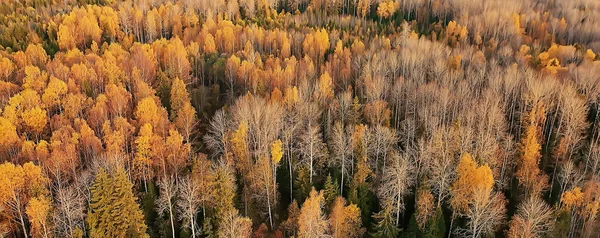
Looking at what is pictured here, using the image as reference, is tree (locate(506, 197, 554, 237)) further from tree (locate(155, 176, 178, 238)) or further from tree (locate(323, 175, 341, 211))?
tree (locate(155, 176, 178, 238))

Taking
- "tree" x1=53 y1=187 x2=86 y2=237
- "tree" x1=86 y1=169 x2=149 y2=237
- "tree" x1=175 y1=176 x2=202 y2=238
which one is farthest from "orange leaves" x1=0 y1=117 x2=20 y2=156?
"tree" x1=175 y1=176 x2=202 y2=238

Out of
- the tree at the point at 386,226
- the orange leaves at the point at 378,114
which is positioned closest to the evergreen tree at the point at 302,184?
the tree at the point at 386,226

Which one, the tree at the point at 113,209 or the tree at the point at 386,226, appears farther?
the tree at the point at 386,226

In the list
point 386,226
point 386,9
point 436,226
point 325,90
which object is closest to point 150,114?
point 325,90

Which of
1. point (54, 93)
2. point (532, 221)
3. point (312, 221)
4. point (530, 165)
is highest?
point (54, 93)

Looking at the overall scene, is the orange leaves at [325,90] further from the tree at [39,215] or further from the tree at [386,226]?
the tree at [39,215]

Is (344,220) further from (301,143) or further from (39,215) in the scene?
(39,215)
